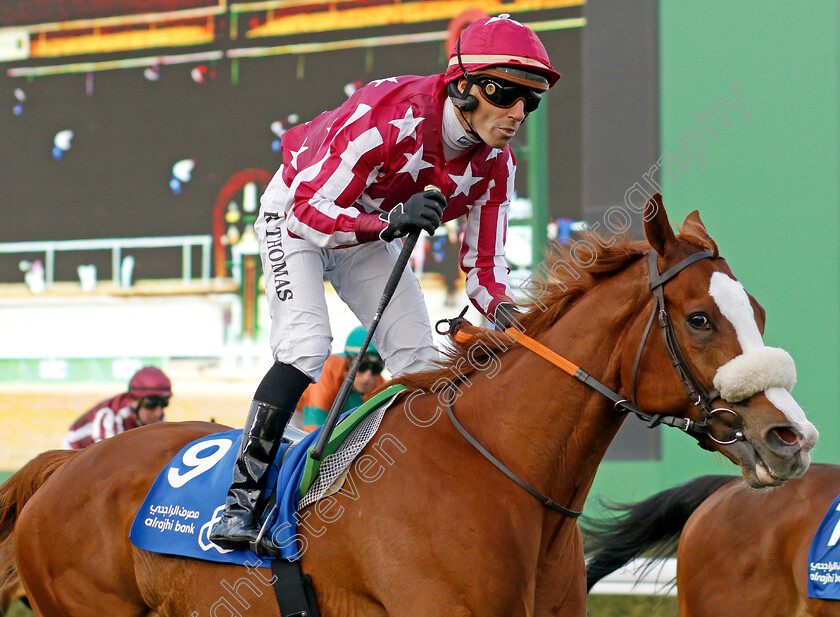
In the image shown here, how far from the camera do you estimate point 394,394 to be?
9.04ft

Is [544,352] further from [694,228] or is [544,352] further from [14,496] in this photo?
[14,496]

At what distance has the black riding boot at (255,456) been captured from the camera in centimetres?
267

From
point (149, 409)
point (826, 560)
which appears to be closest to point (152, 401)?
point (149, 409)

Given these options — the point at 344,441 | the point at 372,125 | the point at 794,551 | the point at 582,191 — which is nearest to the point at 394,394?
the point at 344,441

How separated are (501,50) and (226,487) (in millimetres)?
1567

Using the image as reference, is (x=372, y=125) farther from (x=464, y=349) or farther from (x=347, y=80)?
(x=347, y=80)

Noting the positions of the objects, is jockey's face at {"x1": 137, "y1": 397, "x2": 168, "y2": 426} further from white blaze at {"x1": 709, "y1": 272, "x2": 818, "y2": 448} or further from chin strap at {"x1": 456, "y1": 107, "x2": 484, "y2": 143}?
white blaze at {"x1": 709, "y1": 272, "x2": 818, "y2": 448}

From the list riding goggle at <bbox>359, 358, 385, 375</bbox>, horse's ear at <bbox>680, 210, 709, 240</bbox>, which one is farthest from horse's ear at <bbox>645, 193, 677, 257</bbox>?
riding goggle at <bbox>359, 358, 385, 375</bbox>

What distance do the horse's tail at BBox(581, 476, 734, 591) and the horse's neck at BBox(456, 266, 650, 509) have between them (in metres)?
2.03

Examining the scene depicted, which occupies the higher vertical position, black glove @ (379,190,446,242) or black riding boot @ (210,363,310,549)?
black glove @ (379,190,446,242)

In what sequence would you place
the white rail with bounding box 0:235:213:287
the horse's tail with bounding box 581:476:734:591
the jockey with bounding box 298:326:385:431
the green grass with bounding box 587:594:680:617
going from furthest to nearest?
1. the white rail with bounding box 0:235:213:287
2. the green grass with bounding box 587:594:680:617
3. the jockey with bounding box 298:326:385:431
4. the horse's tail with bounding box 581:476:734:591

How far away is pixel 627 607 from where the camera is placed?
6000 millimetres

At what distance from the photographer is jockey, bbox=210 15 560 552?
2658mm

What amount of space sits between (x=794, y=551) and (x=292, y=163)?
103 inches
